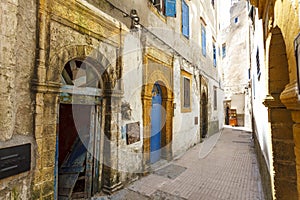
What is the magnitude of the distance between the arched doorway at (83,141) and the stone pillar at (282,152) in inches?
128

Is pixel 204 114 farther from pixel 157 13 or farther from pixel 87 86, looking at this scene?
pixel 87 86

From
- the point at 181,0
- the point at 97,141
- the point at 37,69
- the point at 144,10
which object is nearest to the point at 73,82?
the point at 37,69

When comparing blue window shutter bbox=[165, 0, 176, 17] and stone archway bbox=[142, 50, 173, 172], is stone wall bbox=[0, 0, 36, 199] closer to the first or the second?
stone archway bbox=[142, 50, 173, 172]

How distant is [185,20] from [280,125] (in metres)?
6.26

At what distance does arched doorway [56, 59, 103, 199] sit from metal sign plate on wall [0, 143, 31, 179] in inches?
47.8

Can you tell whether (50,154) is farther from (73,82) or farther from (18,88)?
(73,82)

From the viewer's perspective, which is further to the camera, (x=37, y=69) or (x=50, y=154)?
(x=50, y=154)

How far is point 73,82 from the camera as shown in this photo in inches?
133

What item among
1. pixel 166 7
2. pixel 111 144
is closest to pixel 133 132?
pixel 111 144

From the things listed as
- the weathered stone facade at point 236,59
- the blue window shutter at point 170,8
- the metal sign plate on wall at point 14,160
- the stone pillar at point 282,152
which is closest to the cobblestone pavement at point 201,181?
the stone pillar at point 282,152

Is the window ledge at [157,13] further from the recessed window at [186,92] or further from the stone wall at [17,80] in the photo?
the stone wall at [17,80]

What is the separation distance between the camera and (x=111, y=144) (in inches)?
153

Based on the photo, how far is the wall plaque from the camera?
434 cm

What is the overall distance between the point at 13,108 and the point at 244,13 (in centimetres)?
3390
